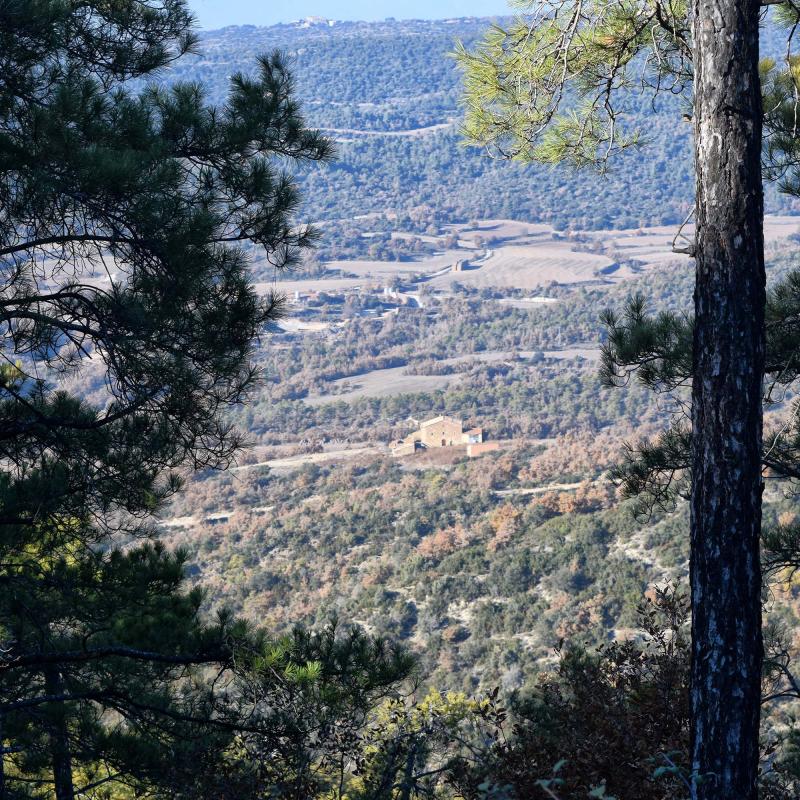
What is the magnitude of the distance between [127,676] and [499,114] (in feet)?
8.89

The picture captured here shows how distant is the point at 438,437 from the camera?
126 feet

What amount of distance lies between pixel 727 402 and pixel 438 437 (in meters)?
36.2

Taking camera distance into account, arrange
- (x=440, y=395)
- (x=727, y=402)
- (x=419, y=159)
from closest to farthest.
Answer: (x=727, y=402), (x=440, y=395), (x=419, y=159)

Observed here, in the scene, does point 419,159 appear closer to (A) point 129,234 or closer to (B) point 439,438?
(B) point 439,438

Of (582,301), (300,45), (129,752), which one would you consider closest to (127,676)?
(129,752)

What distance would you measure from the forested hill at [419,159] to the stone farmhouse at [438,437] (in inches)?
1169

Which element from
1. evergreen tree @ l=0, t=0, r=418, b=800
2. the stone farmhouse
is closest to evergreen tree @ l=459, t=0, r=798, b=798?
evergreen tree @ l=0, t=0, r=418, b=800

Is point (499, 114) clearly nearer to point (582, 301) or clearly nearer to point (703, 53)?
point (703, 53)

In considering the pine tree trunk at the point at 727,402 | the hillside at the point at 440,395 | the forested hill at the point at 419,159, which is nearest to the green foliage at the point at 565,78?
the hillside at the point at 440,395

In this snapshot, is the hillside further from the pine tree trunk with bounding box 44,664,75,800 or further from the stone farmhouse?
the stone farmhouse

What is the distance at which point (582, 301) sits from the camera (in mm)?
54969

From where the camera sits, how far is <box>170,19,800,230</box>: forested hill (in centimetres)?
6888

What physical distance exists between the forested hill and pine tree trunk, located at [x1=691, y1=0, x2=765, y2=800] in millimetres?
61170

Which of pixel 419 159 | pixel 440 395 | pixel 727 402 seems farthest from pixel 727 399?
pixel 419 159
